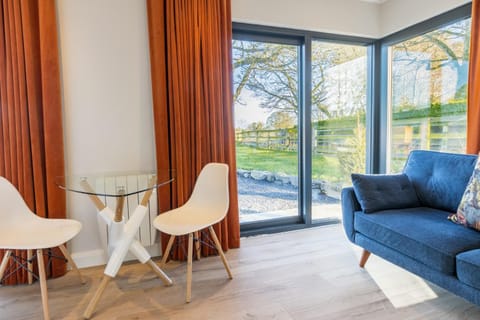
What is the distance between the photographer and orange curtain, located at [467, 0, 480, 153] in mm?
2373

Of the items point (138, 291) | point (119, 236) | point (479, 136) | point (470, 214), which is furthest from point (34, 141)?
point (479, 136)

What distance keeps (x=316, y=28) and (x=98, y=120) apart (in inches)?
91.2

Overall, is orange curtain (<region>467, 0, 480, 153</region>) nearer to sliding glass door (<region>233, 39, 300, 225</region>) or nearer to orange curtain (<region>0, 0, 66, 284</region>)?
sliding glass door (<region>233, 39, 300, 225</region>)

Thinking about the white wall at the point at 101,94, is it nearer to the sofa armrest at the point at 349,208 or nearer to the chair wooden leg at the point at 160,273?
the chair wooden leg at the point at 160,273

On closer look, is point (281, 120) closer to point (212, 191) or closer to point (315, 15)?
point (315, 15)

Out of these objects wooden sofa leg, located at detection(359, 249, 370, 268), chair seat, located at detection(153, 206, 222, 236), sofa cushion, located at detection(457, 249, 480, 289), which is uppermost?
chair seat, located at detection(153, 206, 222, 236)

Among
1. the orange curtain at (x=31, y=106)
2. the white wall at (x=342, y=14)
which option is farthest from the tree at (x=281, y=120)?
the orange curtain at (x=31, y=106)

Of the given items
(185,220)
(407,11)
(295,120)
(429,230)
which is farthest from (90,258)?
(407,11)

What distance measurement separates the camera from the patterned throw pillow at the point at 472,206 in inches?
70.5

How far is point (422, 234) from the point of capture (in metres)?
1.81

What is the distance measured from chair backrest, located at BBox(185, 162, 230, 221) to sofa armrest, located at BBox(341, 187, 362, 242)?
3.12 ft

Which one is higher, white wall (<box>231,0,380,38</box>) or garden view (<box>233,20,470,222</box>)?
white wall (<box>231,0,380,38</box>)

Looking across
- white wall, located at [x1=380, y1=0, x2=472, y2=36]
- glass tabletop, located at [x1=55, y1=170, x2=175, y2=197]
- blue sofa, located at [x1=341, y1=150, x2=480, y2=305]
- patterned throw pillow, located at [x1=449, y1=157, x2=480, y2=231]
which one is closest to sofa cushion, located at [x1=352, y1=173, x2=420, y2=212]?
blue sofa, located at [x1=341, y1=150, x2=480, y2=305]

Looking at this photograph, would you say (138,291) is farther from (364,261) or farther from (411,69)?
(411,69)
